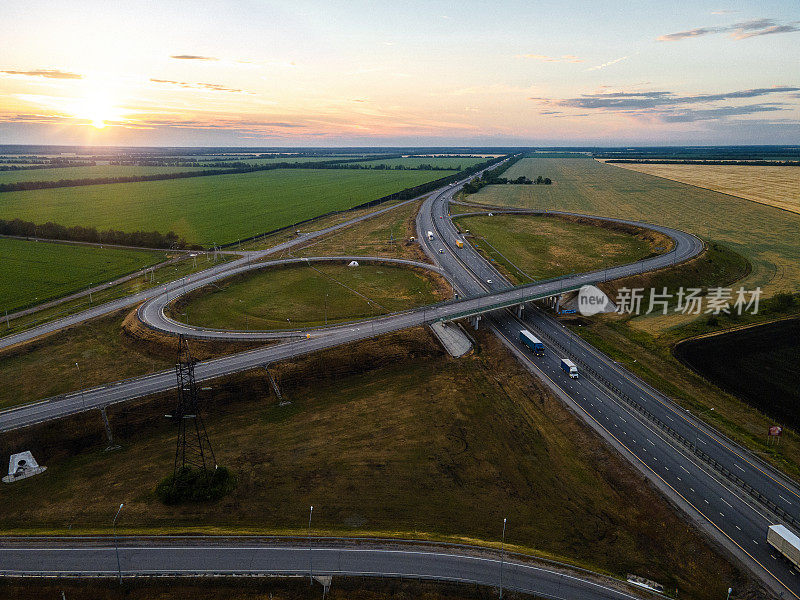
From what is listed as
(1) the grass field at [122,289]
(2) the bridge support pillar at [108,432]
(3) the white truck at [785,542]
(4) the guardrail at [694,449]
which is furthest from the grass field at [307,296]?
(3) the white truck at [785,542]

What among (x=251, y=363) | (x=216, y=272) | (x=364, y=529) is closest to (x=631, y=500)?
(x=364, y=529)

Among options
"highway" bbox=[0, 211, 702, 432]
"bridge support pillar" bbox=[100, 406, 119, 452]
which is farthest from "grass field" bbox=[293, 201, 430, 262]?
"bridge support pillar" bbox=[100, 406, 119, 452]

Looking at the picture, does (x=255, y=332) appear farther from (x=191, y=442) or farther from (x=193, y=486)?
(x=193, y=486)

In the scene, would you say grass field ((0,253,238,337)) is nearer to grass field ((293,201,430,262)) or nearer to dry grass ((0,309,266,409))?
dry grass ((0,309,266,409))

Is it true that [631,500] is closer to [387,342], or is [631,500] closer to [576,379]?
[576,379]

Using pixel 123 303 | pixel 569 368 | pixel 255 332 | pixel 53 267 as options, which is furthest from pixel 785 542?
pixel 53 267
